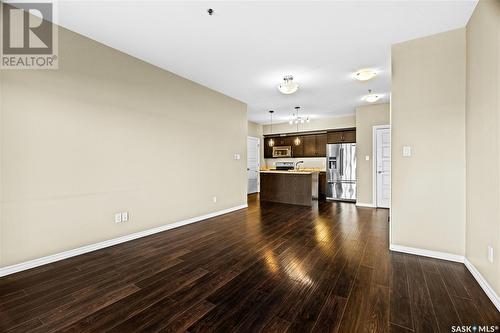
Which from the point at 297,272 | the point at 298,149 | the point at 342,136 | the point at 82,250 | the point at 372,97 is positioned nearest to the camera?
the point at 297,272

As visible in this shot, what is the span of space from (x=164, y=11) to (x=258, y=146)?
6.53 m

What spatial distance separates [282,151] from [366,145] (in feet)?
10.6

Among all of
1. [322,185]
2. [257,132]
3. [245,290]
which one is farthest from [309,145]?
[245,290]

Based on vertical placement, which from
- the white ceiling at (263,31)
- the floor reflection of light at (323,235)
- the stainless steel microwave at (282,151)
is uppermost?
the white ceiling at (263,31)

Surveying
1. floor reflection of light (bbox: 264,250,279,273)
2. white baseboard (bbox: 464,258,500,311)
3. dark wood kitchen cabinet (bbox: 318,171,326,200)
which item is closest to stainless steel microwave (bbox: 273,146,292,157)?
dark wood kitchen cabinet (bbox: 318,171,326,200)

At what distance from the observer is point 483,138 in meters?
2.06

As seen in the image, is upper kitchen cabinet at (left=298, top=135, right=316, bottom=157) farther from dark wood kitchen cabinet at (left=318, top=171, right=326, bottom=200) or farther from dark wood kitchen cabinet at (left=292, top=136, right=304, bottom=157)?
dark wood kitchen cabinet at (left=318, top=171, right=326, bottom=200)

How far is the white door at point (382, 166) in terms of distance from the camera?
5605mm

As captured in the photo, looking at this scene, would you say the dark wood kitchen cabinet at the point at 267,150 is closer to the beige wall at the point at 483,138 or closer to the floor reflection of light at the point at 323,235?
the floor reflection of light at the point at 323,235

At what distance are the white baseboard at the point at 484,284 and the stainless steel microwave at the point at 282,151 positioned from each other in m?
6.17

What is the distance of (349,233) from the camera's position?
3.61 meters

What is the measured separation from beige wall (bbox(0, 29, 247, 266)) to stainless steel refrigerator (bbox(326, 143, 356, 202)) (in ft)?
14.0

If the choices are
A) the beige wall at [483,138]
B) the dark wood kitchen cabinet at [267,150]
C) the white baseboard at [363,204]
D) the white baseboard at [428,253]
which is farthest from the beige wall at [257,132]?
the beige wall at [483,138]

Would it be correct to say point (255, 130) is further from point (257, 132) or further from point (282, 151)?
point (282, 151)
